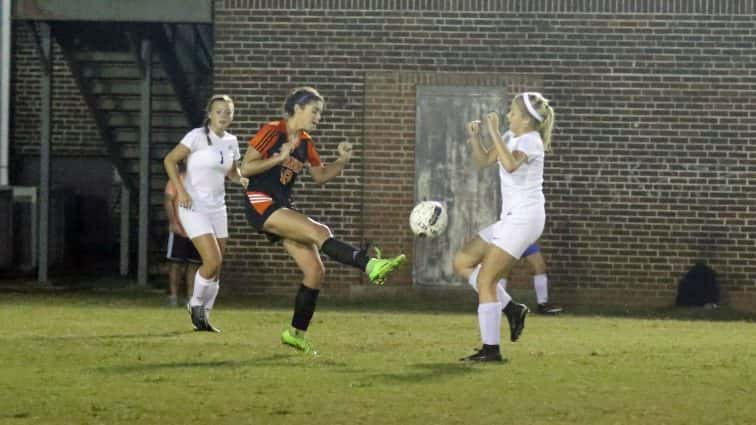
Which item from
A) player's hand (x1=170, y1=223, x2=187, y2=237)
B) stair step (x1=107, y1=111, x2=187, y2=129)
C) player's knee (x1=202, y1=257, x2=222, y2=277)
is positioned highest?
stair step (x1=107, y1=111, x2=187, y2=129)

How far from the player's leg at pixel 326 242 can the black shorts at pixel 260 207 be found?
0.05 m

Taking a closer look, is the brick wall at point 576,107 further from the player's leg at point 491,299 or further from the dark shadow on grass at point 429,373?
the dark shadow on grass at point 429,373

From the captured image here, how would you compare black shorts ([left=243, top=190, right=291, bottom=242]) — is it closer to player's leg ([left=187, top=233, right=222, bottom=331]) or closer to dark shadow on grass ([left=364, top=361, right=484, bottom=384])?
dark shadow on grass ([left=364, top=361, right=484, bottom=384])

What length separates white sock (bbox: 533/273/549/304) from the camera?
774 inches

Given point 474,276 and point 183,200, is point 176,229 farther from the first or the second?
point 474,276

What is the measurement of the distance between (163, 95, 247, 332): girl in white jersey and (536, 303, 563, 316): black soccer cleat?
207 inches

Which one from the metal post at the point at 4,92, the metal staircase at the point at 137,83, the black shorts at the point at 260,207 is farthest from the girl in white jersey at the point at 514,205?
the metal post at the point at 4,92

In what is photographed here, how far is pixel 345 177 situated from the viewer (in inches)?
854

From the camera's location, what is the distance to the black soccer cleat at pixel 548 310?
19422 mm

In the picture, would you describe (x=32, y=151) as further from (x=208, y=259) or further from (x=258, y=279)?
Answer: (x=208, y=259)

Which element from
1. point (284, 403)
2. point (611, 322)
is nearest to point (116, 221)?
point (611, 322)

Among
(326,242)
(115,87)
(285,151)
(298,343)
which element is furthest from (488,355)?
(115,87)

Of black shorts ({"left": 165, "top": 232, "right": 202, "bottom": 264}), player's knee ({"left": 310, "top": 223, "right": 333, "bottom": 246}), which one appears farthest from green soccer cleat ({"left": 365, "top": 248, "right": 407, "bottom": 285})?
black shorts ({"left": 165, "top": 232, "right": 202, "bottom": 264})

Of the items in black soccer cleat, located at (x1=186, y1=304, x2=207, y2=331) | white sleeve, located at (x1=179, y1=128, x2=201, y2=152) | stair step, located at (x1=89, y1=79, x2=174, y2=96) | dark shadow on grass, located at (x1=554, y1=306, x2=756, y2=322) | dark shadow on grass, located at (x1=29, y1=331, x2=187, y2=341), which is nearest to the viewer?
dark shadow on grass, located at (x1=29, y1=331, x2=187, y2=341)
